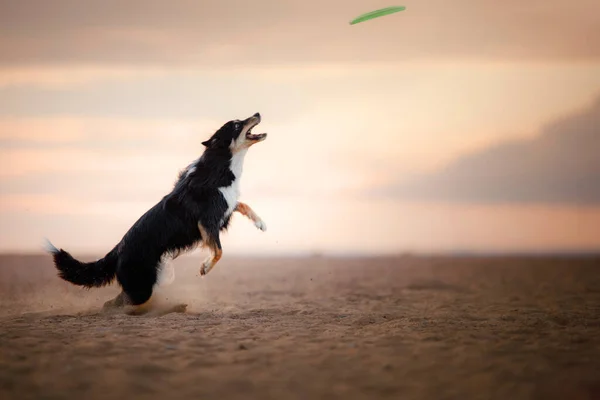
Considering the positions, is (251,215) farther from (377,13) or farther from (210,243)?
(377,13)

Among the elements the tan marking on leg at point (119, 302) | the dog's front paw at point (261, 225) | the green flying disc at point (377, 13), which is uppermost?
the green flying disc at point (377, 13)

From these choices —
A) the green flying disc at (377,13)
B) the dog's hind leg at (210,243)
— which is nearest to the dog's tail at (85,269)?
the dog's hind leg at (210,243)

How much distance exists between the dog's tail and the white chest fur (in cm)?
169

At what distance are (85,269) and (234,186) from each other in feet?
7.69

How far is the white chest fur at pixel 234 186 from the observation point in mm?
8352

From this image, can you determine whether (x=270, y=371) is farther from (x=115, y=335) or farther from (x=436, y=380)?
(x=115, y=335)

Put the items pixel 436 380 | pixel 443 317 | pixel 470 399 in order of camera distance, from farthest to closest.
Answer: pixel 443 317 → pixel 436 380 → pixel 470 399

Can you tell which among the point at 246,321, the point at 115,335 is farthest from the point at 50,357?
the point at 246,321

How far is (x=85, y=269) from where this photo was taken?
27.7ft

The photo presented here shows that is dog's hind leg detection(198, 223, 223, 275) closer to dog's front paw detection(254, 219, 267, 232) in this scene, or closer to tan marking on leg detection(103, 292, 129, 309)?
dog's front paw detection(254, 219, 267, 232)

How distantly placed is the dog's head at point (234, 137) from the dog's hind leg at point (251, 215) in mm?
804

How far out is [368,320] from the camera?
780cm

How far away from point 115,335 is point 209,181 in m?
2.63

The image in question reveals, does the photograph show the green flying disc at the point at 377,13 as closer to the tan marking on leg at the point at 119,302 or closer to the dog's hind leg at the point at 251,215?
the dog's hind leg at the point at 251,215
